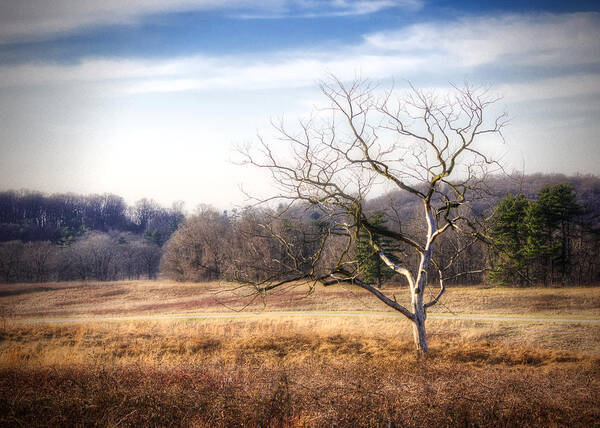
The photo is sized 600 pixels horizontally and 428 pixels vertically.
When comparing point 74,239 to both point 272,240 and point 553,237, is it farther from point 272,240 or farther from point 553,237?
point 553,237

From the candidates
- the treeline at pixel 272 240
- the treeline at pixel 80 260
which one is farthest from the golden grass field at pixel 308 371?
the treeline at pixel 80 260

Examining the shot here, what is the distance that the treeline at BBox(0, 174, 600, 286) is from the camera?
39.0 ft

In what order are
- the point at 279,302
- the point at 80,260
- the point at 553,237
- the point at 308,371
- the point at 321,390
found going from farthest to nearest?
the point at 80,260 < the point at 553,237 < the point at 279,302 < the point at 308,371 < the point at 321,390

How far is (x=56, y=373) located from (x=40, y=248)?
2390 inches

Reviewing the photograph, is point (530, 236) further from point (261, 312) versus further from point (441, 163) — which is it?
point (441, 163)

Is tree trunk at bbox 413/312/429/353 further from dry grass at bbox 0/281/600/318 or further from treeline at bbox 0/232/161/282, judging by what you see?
treeline at bbox 0/232/161/282

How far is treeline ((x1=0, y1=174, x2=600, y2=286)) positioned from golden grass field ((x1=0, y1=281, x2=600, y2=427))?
2940 millimetres

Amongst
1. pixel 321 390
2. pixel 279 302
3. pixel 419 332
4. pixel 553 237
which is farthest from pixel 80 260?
pixel 553 237

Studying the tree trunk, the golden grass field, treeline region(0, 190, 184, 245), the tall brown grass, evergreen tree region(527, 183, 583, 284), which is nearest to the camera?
the tall brown grass

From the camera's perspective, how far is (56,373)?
27.0ft

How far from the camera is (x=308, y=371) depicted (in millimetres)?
9297

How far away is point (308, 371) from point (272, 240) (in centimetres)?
3085

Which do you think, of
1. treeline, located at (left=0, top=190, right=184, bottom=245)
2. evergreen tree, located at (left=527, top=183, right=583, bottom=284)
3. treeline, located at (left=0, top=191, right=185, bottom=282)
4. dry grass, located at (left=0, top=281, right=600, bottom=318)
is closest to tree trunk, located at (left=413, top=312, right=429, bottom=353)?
dry grass, located at (left=0, top=281, right=600, bottom=318)

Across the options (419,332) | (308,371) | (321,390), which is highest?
(321,390)
